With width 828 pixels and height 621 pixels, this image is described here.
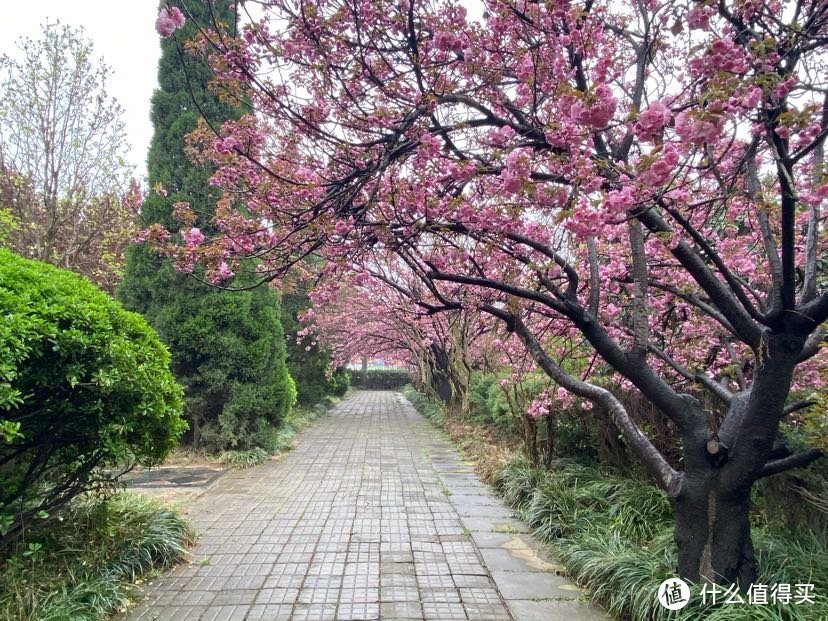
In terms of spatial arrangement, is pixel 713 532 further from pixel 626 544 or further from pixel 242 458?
pixel 242 458

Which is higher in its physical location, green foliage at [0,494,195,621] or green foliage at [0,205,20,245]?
green foliage at [0,205,20,245]

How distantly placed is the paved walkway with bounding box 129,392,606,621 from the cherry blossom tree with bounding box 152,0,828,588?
1.26 metres

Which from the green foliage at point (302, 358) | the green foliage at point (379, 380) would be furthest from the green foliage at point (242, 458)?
the green foliage at point (379, 380)

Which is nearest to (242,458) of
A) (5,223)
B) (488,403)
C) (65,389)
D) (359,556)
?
(488,403)

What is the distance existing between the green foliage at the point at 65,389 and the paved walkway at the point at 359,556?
3.06 ft

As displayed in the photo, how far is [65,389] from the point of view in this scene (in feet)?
9.93

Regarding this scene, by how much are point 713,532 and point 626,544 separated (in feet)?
3.07

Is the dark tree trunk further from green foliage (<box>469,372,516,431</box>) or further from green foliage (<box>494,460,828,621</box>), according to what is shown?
green foliage (<box>469,372,516,431</box>)

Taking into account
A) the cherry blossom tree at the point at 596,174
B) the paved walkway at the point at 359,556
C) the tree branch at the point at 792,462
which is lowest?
the paved walkway at the point at 359,556

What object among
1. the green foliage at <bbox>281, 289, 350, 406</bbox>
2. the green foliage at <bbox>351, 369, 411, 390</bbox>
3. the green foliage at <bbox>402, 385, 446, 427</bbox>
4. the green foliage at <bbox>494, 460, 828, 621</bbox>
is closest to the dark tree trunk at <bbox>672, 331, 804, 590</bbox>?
the green foliage at <bbox>494, 460, 828, 621</bbox>

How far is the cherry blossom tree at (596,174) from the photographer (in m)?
2.71

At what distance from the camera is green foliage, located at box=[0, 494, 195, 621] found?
9.46 feet

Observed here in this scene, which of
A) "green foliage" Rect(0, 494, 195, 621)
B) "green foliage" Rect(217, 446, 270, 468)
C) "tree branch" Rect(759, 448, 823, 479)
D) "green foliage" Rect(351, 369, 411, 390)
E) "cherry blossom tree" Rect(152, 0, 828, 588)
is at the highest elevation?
"cherry blossom tree" Rect(152, 0, 828, 588)

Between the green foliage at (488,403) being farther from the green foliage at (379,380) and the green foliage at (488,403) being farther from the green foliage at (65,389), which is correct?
the green foliage at (379,380)
